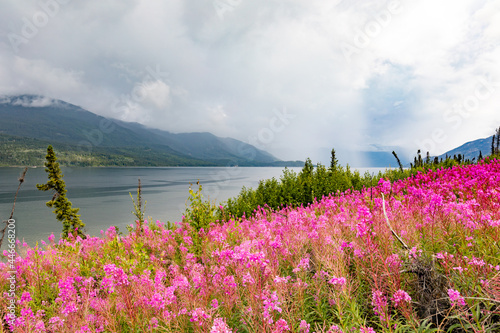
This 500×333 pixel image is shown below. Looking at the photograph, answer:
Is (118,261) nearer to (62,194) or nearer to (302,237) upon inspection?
(302,237)

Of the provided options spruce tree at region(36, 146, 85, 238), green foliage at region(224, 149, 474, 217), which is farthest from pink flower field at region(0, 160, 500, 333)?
green foliage at region(224, 149, 474, 217)

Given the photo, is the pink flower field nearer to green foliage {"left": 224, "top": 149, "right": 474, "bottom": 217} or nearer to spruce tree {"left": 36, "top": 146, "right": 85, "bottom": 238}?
spruce tree {"left": 36, "top": 146, "right": 85, "bottom": 238}

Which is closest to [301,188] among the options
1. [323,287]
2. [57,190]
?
[323,287]

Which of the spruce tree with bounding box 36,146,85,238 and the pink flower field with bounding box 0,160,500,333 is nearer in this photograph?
the pink flower field with bounding box 0,160,500,333

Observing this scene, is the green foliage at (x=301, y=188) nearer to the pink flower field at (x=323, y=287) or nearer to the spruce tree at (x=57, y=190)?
the spruce tree at (x=57, y=190)

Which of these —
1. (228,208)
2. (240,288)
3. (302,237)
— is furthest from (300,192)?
(240,288)

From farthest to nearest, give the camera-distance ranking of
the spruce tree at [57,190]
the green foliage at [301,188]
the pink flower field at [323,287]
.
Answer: the green foliage at [301,188]
the spruce tree at [57,190]
the pink flower field at [323,287]

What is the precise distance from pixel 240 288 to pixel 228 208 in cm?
1378

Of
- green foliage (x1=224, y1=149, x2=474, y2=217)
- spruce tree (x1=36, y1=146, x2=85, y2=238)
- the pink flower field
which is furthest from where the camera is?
green foliage (x1=224, y1=149, x2=474, y2=217)

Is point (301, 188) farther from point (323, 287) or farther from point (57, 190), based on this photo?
point (57, 190)

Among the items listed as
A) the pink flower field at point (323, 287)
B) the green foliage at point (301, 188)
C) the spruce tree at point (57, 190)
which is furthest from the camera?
the green foliage at point (301, 188)

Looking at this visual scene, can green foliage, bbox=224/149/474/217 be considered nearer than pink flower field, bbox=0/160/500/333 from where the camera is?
No

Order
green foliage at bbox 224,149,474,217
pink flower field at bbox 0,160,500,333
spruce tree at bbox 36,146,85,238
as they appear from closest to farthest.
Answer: pink flower field at bbox 0,160,500,333 < spruce tree at bbox 36,146,85,238 < green foliage at bbox 224,149,474,217

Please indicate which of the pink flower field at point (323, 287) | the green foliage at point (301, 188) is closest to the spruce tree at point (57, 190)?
the green foliage at point (301, 188)
